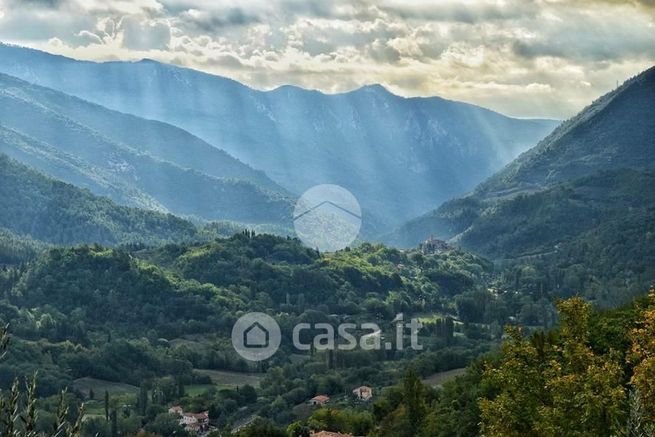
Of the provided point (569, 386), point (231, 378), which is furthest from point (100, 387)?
point (569, 386)

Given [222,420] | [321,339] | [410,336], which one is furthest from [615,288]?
[222,420]

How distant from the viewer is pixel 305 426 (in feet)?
309

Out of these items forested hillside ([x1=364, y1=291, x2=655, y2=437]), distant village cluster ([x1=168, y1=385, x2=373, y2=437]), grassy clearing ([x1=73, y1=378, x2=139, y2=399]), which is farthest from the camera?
grassy clearing ([x1=73, y1=378, x2=139, y2=399])

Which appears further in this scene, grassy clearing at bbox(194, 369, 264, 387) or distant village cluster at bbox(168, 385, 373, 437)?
grassy clearing at bbox(194, 369, 264, 387)

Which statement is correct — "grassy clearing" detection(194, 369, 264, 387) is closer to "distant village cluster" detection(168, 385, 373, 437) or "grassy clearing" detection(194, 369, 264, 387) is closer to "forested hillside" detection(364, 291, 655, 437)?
"distant village cluster" detection(168, 385, 373, 437)

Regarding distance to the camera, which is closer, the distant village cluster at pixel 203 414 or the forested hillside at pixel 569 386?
the forested hillside at pixel 569 386

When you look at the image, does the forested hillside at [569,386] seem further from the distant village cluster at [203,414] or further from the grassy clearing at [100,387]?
the grassy clearing at [100,387]

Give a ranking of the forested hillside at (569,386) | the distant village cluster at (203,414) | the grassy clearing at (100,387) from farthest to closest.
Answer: the grassy clearing at (100,387), the distant village cluster at (203,414), the forested hillside at (569,386)

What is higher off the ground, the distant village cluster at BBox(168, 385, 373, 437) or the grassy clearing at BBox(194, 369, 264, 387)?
the grassy clearing at BBox(194, 369, 264, 387)

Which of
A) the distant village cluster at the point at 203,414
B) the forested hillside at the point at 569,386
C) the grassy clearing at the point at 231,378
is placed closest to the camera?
the forested hillside at the point at 569,386

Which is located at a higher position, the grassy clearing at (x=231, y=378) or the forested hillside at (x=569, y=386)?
the grassy clearing at (x=231, y=378)

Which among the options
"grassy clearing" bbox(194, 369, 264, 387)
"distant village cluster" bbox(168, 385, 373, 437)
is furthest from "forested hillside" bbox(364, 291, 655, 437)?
"grassy clearing" bbox(194, 369, 264, 387)

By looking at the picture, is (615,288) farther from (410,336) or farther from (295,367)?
(295,367)

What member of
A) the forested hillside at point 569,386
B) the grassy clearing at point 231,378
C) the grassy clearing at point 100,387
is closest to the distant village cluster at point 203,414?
the grassy clearing at point 231,378
